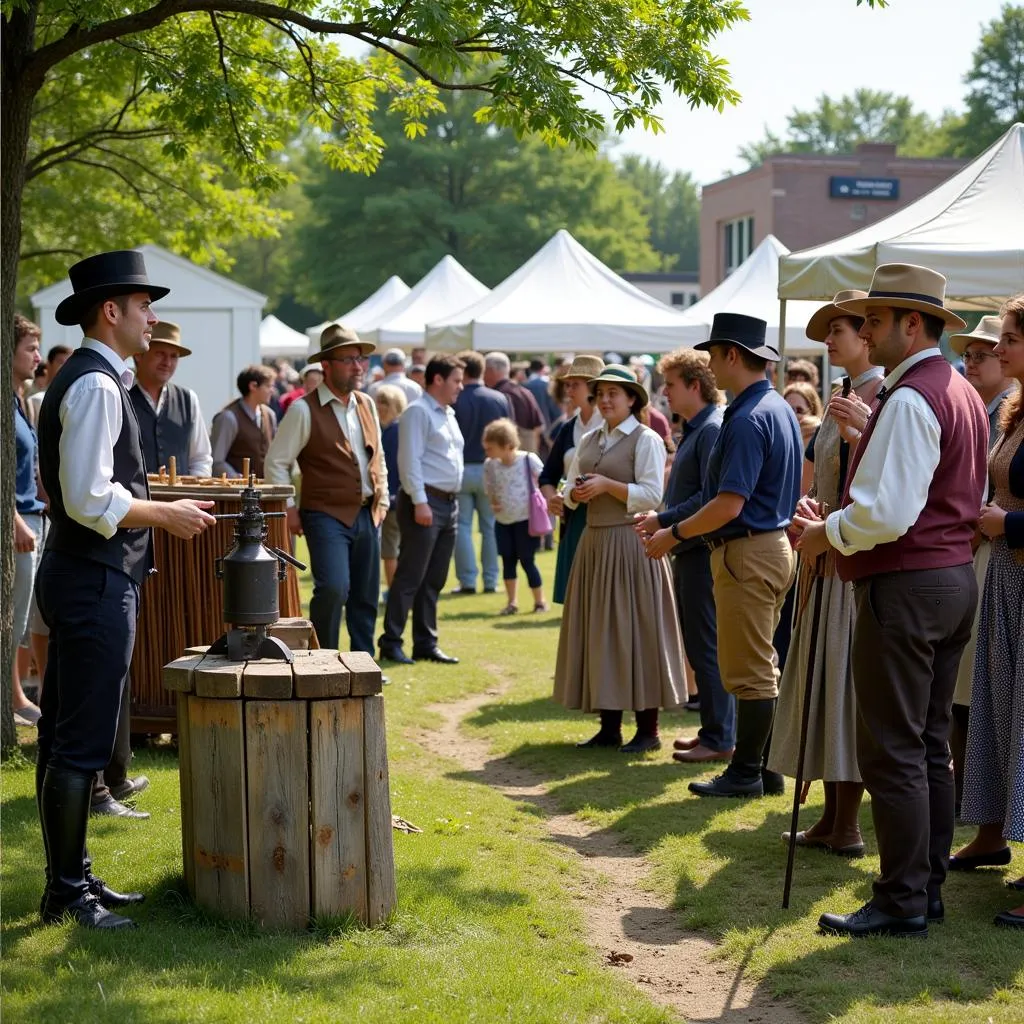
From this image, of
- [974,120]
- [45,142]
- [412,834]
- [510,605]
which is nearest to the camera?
[412,834]

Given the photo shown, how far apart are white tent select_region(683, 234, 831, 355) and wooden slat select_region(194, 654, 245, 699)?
13.1 meters

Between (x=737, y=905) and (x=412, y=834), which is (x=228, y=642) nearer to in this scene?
(x=412, y=834)

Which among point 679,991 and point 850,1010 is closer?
point 850,1010

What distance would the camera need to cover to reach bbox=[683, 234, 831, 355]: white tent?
17969 mm

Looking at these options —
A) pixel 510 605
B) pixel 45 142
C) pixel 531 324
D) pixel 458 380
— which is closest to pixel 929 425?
pixel 458 380

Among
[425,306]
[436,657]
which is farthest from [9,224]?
[425,306]

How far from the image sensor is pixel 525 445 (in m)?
18.2

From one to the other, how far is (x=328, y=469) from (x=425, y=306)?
16.9 meters

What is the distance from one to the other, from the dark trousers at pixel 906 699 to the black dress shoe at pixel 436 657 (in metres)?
6.39

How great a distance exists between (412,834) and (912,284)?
3.16 meters

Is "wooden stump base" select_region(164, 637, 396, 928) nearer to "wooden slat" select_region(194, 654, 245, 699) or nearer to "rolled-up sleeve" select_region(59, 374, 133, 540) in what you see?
"wooden slat" select_region(194, 654, 245, 699)

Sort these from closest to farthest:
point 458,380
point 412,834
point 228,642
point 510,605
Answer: point 228,642, point 412,834, point 458,380, point 510,605

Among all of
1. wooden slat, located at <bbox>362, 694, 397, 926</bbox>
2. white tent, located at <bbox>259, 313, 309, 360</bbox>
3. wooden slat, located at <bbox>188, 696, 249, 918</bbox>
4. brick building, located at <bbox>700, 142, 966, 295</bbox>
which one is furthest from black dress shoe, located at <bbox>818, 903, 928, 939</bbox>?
brick building, located at <bbox>700, 142, 966, 295</bbox>

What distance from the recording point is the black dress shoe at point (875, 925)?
5.03 meters
